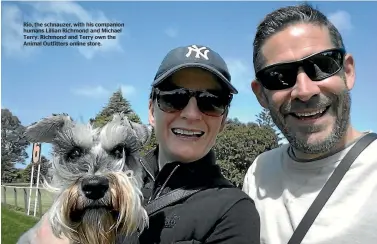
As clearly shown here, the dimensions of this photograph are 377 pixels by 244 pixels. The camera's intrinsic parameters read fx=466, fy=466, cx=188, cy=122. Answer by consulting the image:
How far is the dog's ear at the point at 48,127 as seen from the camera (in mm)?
4055

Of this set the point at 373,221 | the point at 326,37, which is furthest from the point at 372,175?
the point at 326,37

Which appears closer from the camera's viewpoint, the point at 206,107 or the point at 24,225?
the point at 206,107

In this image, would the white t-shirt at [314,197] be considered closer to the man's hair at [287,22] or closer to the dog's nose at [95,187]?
the man's hair at [287,22]

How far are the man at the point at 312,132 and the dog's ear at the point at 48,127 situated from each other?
1763 mm

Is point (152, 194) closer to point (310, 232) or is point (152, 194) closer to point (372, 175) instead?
point (310, 232)

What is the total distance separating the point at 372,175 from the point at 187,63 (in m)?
1.63

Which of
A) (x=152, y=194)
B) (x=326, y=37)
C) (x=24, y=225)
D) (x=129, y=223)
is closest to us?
(x=129, y=223)

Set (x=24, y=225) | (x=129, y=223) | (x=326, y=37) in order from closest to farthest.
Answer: (x=129, y=223) < (x=326, y=37) < (x=24, y=225)

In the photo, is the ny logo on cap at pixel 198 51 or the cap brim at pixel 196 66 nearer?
the cap brim at pixel 196 66

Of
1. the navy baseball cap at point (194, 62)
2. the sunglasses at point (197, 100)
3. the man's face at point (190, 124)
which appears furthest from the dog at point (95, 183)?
the navy baseball cap at point (194, 62)

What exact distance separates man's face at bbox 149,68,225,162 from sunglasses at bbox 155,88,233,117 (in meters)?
0.03

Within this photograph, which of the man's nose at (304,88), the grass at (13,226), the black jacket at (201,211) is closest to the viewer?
the black jacket at (201,211)

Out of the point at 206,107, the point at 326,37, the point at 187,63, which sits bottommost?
the point at 206,107

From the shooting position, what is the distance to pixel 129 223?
3.42 meters
